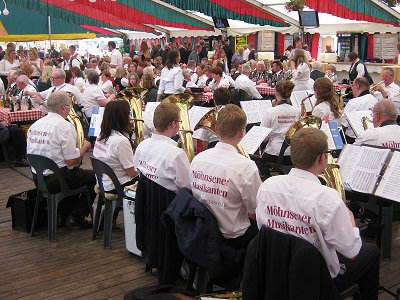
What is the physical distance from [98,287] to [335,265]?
2.04 m

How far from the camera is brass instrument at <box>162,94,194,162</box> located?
4.98 metres

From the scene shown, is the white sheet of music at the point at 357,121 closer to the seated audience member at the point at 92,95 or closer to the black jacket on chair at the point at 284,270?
the black jacket on chair at the point at 284,270

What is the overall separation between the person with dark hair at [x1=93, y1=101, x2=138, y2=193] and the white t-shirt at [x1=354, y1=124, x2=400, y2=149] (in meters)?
2.02

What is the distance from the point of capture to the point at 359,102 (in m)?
6.82

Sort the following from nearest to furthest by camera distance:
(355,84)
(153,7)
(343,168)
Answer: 1. (343,168)
2. (355,84)
3. (153,7)

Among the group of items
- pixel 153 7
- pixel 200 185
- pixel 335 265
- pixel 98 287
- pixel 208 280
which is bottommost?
pixel 98 287

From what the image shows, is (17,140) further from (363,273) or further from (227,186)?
(363,273)

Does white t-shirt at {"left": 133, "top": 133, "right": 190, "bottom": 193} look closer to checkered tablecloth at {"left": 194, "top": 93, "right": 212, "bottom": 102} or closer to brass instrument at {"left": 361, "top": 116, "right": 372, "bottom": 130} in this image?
brass instrument at {"left": 361, "top": 116, "right": 372, "bottom": 130}

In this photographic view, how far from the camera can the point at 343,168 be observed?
399cm

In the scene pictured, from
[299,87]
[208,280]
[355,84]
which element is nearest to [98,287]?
[208,280]

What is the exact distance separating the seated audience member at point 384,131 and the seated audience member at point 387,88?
3497 millimetres

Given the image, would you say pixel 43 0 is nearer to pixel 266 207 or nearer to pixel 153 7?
pixel 153 7

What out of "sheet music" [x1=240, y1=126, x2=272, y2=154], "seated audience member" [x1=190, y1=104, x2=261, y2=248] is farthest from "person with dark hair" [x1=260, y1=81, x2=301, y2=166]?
"seated audience member" [x1=190, y1=104, x2=261, y2=248]

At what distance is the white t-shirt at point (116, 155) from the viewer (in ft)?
15.6
